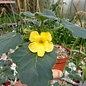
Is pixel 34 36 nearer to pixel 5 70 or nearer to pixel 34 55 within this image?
pixel 34 55

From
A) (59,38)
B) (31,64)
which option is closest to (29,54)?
→ (31,64)

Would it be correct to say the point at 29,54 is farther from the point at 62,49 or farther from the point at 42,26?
the point at 62,49

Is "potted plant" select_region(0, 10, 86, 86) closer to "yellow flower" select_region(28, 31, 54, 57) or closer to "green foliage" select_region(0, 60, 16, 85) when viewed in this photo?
"yellow flower" select_region(28, 31, 54, 57)

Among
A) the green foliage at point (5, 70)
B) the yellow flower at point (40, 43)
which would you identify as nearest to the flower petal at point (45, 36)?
the yellow flower at point (40, 43)

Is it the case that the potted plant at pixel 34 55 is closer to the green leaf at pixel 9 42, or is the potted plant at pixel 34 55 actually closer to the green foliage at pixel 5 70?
the green leaf at pixel 9 42

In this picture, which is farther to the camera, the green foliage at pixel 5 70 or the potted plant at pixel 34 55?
the green foliage at pixel 5 70

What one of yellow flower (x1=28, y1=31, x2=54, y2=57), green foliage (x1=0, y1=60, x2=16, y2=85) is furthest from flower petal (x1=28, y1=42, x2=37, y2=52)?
green foliage (x1=0, y1=60, x2=16, y2=85)

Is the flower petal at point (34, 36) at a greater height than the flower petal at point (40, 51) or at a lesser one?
greater
